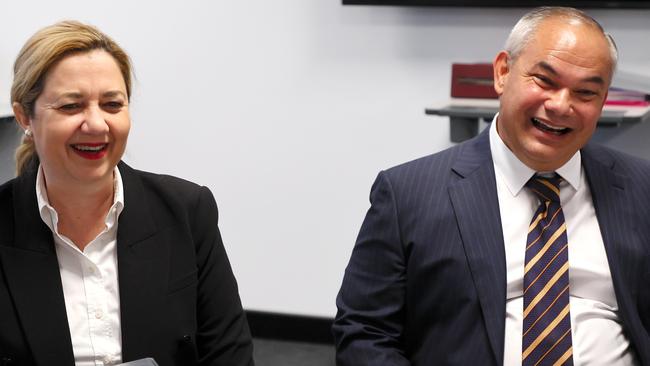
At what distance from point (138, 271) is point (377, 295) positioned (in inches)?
18.8

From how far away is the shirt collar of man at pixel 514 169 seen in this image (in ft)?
6.53

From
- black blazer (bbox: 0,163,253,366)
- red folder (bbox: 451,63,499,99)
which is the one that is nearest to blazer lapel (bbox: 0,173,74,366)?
black blazer (bbox: 0,163,253,366)

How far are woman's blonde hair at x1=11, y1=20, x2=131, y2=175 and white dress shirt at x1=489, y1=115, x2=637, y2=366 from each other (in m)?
0.82

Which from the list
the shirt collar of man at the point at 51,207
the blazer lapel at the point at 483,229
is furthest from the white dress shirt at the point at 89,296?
the blazer lapel at the point at 483,229

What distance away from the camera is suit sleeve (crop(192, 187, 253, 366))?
197 centimetres

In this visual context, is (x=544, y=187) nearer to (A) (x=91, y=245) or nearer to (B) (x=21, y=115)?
(A) (x=91, y=245)

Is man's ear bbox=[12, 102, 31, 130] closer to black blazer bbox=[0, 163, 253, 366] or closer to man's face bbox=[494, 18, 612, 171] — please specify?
black blazer bbox=[0, 163, 253, 366]

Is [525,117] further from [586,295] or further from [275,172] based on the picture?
[275,172]

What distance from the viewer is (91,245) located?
190cm

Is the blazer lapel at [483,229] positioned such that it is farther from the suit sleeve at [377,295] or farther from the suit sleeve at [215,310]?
the suit sleeve at [215,310]

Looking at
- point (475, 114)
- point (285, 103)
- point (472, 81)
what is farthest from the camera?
point (285, 103)

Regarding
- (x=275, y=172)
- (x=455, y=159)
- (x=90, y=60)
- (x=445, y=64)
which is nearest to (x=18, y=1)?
(x=275, y=172)

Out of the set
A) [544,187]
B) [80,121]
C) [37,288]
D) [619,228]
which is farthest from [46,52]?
[619,228]

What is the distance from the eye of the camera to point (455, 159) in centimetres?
203
